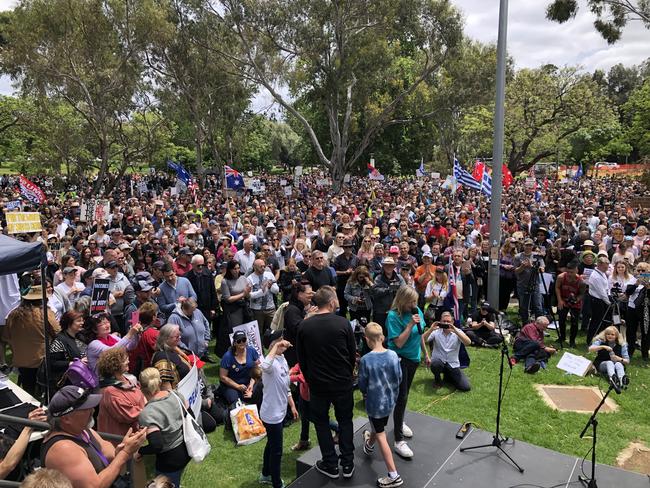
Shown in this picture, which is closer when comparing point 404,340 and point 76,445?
point 76,445

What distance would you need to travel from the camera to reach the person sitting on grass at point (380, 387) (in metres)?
4.34

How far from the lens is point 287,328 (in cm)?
598

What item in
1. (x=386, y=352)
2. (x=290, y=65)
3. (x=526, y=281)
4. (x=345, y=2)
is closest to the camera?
(x=386, y=352)

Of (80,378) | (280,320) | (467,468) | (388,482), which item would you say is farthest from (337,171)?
(80,378)

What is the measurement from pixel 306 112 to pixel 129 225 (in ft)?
122

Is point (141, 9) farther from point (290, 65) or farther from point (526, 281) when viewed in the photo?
point (526, 281)

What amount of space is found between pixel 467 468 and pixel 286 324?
2.51 metres

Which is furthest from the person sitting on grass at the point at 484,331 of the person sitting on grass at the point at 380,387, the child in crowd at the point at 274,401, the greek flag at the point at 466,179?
the greek flag at the point at 466,179

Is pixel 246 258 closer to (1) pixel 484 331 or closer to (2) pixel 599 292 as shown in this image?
(1) pixel 484 331

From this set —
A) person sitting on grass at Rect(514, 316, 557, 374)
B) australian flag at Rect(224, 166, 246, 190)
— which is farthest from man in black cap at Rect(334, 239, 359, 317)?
australian flag at Rect(224, 166, 246, 190)

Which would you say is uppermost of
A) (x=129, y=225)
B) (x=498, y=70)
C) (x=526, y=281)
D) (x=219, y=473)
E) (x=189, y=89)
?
(x=189, y=89)

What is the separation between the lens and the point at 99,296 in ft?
20.5

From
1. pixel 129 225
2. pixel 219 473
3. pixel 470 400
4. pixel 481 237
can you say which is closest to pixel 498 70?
pixel 481 237

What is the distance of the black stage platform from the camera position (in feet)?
14.9
